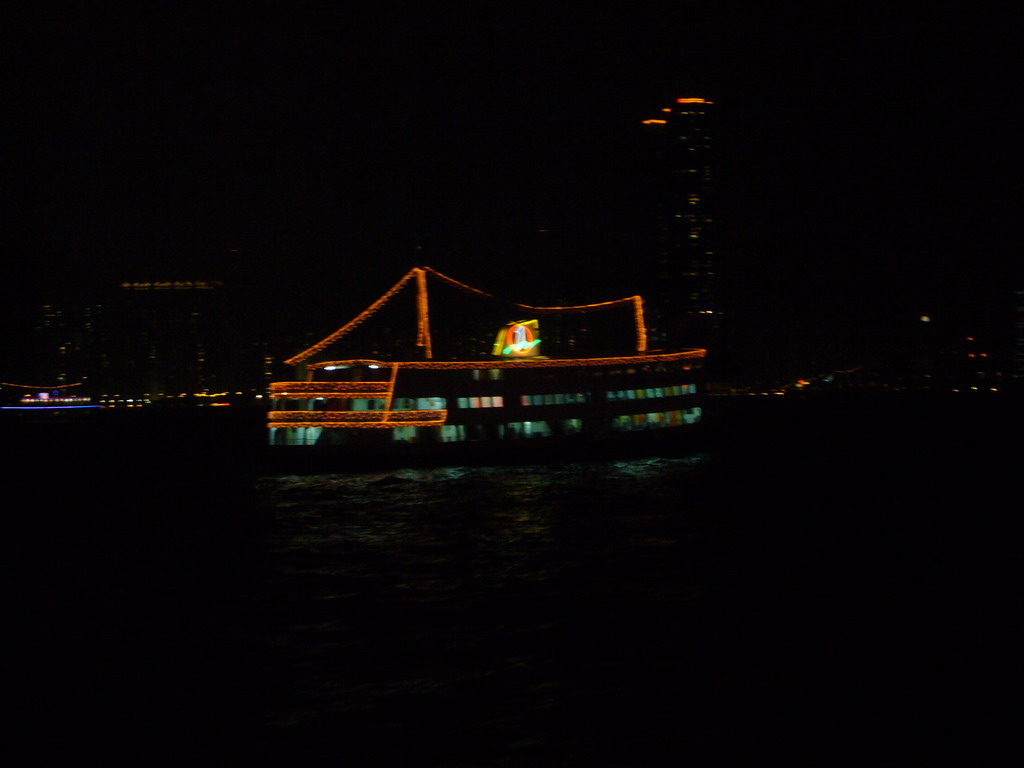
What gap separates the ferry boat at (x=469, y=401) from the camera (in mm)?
31109

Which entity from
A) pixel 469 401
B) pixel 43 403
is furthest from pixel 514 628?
pixel 43 403

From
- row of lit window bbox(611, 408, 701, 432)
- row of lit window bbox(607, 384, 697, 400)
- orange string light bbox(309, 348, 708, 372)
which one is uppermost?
orange string light bbox(309, 348, 708, 372)

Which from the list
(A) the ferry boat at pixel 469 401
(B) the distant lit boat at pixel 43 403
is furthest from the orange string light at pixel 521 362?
(B) the distant lit boat at pixel 43 403

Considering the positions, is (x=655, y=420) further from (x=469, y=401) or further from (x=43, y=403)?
(x=43, y=403)

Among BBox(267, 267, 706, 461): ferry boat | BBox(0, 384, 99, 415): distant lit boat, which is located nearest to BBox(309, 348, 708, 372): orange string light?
BBox(267, 267, 706, 461): ferry boat

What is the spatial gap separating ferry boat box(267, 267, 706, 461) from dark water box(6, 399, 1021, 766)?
4.35 metres

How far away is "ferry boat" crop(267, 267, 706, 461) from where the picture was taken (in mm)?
31109

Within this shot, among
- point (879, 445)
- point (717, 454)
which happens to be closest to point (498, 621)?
point (717, 454)

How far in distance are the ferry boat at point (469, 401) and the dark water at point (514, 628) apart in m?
4.35

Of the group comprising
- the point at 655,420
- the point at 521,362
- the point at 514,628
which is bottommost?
the point at 514,628

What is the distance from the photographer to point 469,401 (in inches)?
1268

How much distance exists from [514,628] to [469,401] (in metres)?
20.4

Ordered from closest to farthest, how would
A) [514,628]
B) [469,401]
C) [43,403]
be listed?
1. [514,628]
2. [469,401]
3. [43,403]

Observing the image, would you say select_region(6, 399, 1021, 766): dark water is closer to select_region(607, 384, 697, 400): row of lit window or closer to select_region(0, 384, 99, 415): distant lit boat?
select_region(607, 384, 697, 400): row of lit window
